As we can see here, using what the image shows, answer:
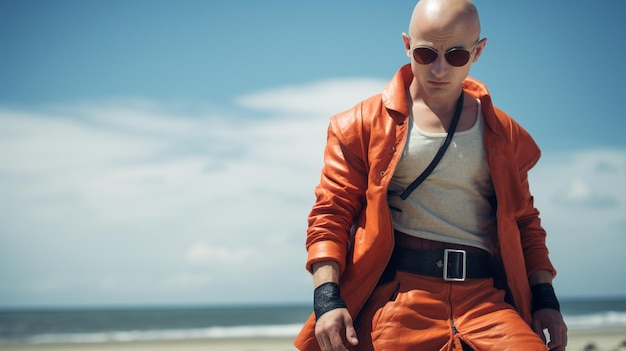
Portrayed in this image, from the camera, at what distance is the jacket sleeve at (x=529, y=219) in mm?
3039

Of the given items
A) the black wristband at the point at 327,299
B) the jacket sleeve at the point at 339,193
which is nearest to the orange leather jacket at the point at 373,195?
the jacket sleeve at the point at 339,193

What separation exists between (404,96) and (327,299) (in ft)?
2.91

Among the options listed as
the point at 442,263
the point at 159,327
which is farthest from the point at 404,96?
the point at 159,327

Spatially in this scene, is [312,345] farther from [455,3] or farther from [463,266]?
[455,3]

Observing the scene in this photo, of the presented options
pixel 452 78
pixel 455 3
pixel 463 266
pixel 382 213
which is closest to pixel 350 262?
pixel 382 213

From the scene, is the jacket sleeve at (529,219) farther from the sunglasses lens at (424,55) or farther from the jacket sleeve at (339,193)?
the jacket sleeve at (339,193)

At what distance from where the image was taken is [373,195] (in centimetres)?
283

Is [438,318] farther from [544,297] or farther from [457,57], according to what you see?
[457,57]

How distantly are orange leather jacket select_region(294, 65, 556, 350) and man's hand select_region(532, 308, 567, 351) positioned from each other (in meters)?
0.05

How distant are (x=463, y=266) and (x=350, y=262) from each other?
439 millimetres

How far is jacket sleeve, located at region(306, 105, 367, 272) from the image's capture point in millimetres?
2809

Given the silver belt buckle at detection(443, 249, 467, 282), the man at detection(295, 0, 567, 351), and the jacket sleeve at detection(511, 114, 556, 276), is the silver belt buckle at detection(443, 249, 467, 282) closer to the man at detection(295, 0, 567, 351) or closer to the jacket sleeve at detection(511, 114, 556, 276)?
the man at detection(295, 0, 567, 351)

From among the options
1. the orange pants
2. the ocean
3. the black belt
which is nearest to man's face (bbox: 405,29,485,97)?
the black belt

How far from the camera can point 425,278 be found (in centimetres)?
284
